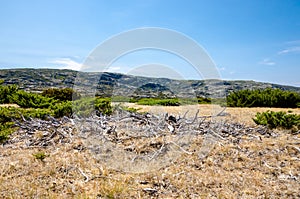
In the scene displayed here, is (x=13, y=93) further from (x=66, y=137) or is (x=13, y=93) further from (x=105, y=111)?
(x=66, y=137)

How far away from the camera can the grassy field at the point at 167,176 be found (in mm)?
2914

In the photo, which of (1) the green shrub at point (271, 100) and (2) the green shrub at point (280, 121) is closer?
(2) the green shrub at point (280, 121)

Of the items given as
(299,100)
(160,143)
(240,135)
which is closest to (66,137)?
(160,143)

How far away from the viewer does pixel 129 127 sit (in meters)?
5.70

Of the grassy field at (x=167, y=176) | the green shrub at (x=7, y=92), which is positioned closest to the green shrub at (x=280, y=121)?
the grassy field at (x=167, y=176)

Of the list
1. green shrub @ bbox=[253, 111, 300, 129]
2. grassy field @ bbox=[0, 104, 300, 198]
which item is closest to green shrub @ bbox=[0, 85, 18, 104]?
grassy field @ bbox=[0, 104, 300, 198]

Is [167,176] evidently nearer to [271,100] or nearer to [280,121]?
[280,121]

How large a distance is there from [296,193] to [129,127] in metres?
3.43

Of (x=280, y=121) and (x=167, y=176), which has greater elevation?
(x=280, y=121)

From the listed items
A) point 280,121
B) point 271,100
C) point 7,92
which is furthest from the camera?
point 271,100

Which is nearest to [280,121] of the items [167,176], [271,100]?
[167,176]

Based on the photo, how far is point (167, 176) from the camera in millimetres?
3424

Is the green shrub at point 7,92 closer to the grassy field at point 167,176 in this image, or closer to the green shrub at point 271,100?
the grassy field at point 167,176

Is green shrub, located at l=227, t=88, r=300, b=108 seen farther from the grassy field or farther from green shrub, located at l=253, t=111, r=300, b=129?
the grassy field
